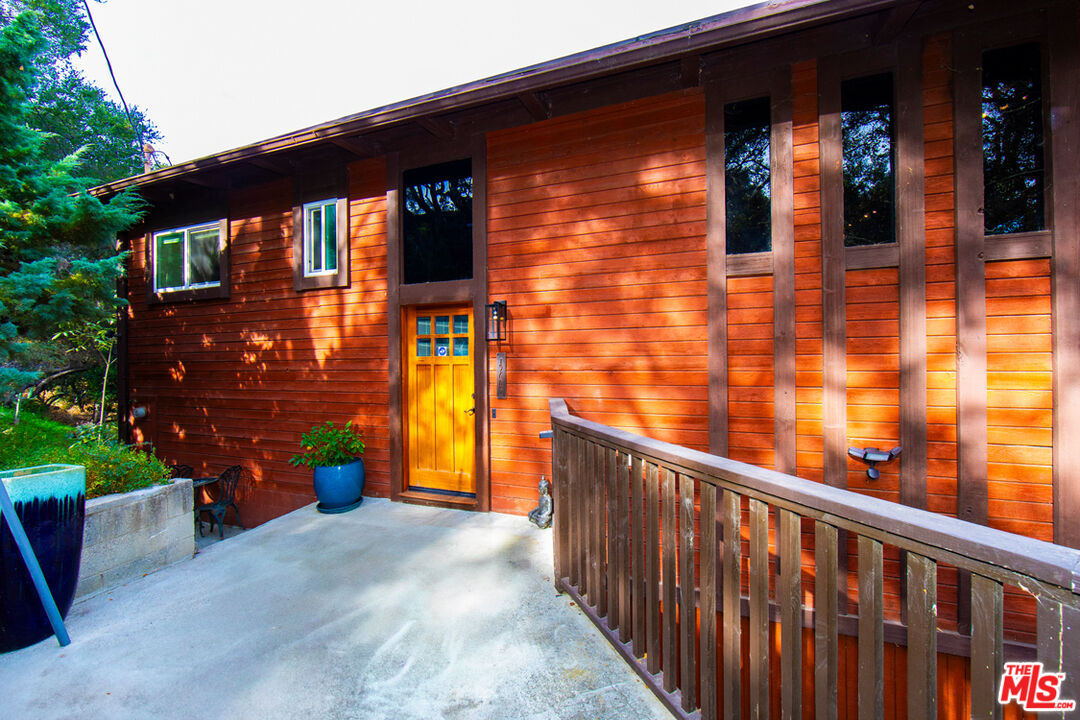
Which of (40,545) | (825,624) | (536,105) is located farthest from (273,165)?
(825,624)

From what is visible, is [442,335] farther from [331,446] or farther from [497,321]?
[331,446]

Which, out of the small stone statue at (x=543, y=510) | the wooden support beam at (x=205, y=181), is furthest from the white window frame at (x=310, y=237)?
the small stone statue at (x=543, y=510)

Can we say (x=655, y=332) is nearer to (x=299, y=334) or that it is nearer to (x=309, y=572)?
(x=309, y=572)

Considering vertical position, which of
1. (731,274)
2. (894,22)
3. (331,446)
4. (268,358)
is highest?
(894,22)

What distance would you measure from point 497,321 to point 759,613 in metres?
3.17

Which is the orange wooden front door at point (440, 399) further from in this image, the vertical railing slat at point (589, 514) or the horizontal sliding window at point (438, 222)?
the vertical railing slat at point (589, 514)

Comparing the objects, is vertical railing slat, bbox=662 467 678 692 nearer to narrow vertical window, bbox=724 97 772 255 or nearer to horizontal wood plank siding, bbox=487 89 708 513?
horizontal wood plank siding, bbox=487 89 708 513

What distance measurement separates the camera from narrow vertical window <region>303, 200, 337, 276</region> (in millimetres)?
4922

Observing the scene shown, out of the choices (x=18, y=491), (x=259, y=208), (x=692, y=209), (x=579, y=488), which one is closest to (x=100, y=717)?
(x=18, y=491)

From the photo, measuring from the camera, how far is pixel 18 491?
209 cm

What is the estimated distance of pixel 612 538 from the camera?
204cm

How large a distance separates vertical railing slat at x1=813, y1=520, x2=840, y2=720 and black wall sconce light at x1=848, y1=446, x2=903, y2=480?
2.32m

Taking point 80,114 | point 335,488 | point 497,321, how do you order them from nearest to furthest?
1. point 497,321
2. point 335,488
3. point 80,114

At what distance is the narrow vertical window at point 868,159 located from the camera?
3.08 m
